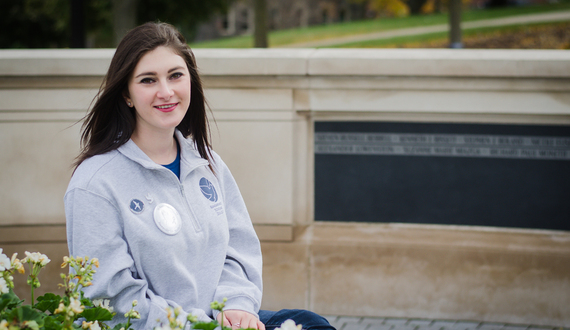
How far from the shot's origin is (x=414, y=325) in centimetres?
397

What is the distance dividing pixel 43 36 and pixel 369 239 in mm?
25505

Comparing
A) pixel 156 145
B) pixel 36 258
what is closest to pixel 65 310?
pixel 36 258

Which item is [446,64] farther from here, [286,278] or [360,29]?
[360,29]

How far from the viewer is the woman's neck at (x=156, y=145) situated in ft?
6.99

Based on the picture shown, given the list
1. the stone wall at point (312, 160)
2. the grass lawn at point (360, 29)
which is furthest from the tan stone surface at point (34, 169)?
the grass lawn at point (360, 29)

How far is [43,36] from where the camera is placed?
2575cm

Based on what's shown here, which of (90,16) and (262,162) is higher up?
(90,16)

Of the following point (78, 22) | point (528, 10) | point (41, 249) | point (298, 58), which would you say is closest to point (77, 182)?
point (298, 58)

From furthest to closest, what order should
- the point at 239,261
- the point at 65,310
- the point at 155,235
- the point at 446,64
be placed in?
the point at 446,64
the point at 239,261
the point at 155,235
the point at 65,310

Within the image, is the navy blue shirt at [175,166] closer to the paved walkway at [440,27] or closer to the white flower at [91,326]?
the white flower at [91,326]

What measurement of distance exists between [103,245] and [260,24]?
12379 millimetres

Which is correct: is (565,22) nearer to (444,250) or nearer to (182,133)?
(444,250)

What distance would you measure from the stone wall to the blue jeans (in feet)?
6.01

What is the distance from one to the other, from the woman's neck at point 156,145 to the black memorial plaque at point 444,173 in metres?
2.08
